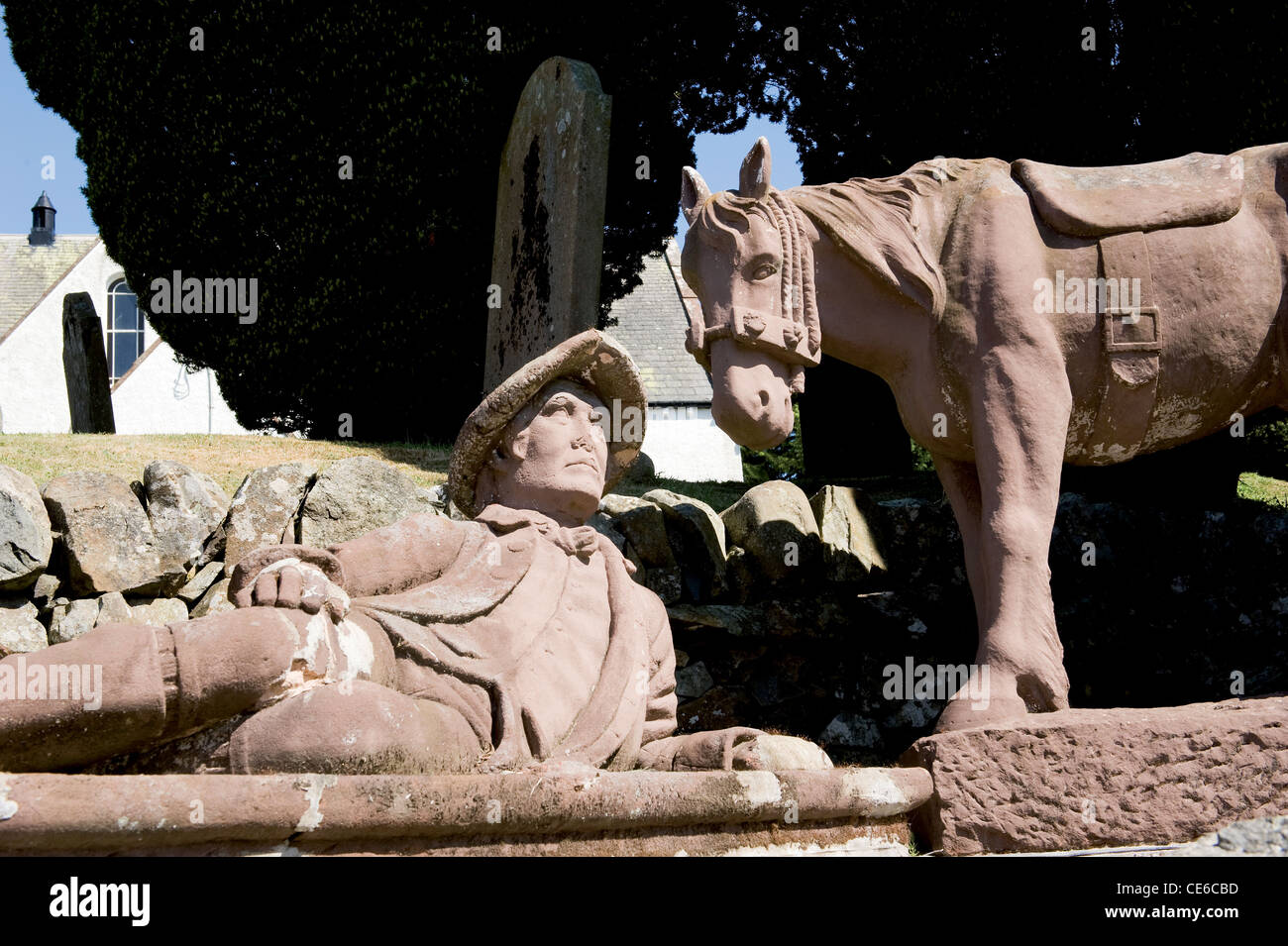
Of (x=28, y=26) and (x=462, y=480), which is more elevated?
(x=28, y=26)

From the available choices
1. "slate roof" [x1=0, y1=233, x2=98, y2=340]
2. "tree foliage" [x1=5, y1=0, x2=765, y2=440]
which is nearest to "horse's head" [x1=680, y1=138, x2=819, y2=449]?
"tree foliage" [x1=5, y1=0, x2=765, y2=440]

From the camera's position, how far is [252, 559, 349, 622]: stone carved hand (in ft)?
11.5

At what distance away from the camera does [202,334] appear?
35.6ft

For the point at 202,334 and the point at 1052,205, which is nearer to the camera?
the point at 1052,205

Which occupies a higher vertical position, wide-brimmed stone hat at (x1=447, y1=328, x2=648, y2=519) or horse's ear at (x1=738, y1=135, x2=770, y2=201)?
horse's ear at (x1=738, y1=135, x2=770, y2=201)

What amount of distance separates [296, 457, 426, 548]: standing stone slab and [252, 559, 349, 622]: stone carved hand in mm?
1965

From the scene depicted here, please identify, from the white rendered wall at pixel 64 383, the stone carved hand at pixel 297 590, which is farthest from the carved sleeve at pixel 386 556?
the white rendered wall at pixel 64 383

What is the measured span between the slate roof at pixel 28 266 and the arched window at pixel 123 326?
3.36 ft

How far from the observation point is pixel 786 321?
439 cm

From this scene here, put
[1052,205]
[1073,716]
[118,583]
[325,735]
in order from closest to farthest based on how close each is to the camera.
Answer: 1. [325,735]
2. [1073,716]
3. [1052,205]
4. [118,583]

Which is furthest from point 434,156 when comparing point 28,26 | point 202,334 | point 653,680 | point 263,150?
point 653,680

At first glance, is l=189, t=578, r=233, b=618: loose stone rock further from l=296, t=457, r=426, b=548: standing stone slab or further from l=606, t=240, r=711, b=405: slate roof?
l=606, t=240, r=711, b=405: slate roof

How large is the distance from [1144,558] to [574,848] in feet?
11.3
